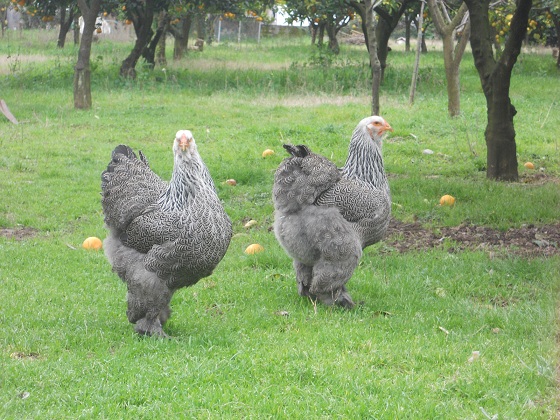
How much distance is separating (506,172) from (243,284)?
545cm

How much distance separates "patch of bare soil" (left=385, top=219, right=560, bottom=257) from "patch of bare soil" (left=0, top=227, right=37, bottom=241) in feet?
14.3

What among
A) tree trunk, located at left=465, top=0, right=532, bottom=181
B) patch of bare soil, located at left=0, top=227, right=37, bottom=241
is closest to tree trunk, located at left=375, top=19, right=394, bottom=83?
tree trunk, located at left=465, top=0, right=532, bottom=181


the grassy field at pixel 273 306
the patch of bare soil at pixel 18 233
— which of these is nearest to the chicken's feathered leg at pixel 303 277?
the grassy field at pixel 273 306

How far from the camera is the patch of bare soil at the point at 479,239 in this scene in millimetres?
8531

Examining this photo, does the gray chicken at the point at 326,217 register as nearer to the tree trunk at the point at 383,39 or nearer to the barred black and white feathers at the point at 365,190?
the barred black and white feathers at the point at 365,190

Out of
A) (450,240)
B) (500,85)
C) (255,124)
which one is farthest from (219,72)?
(450,240)

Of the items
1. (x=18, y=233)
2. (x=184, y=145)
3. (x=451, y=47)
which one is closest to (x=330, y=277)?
(x=184, y=145)

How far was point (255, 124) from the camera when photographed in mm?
16062

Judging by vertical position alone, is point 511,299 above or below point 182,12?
below

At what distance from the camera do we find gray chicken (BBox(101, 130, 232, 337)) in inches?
231

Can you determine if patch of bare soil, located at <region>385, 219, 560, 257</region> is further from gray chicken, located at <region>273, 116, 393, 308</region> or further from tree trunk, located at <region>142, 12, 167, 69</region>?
tree trunk, located at <region>142, 12, 167, 69</region>

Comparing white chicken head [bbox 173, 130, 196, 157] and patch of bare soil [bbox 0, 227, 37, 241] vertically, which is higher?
white chicken head [bbox 173, 130, 196, 157]

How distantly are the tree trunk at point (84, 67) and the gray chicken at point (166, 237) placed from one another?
12.0 metres

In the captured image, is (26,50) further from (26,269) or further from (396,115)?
(26,269)
